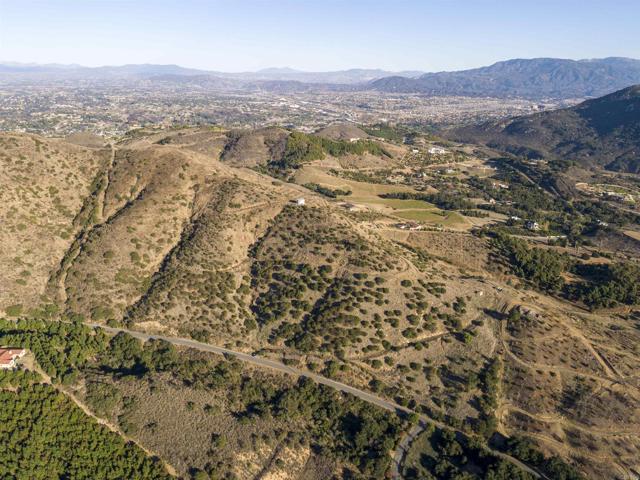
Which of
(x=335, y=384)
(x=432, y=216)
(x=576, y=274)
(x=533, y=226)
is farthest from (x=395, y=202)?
(x=335, y=384)

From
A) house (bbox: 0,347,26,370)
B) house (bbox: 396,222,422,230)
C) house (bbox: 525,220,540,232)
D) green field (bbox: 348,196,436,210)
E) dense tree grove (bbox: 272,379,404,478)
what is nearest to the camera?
dense tree grove (bbox: 272,379,404,478)

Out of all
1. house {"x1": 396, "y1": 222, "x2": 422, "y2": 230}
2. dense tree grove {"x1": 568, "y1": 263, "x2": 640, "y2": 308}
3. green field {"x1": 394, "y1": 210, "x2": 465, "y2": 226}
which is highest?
house {"x1": 396, "y1": 222, "x2": 422, "y2": 230}

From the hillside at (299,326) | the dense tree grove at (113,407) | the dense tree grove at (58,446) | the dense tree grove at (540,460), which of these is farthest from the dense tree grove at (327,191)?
the dense tree grove at (58,446)

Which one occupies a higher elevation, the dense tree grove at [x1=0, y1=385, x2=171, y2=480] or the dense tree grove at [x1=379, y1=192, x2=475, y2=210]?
the dense tree grove at [x1=379, y1=192, x2=475, y2=210]

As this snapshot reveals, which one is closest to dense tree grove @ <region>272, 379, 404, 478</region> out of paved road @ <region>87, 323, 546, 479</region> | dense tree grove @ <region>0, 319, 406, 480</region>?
dense tree grove @ <region>0, 319, 406, 480</region>

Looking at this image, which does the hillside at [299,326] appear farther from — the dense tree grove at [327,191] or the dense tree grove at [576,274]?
the dense tree grove at [327,191]

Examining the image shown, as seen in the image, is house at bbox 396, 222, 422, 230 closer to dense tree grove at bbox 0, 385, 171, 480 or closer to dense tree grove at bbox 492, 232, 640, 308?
dense tree grove at bbox 492, 232, 640, 308

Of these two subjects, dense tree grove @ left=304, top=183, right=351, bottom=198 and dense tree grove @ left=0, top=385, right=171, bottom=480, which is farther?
dense tree grove @ left=304, top=183, right=351, bottom=198
